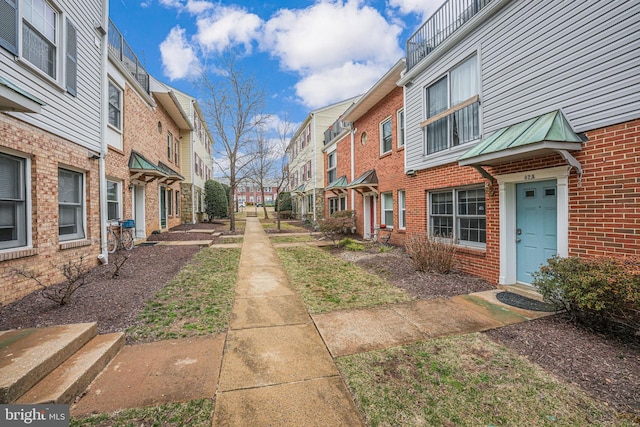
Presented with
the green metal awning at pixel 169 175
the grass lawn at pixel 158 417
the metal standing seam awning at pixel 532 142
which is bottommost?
the grass lawn at pixel 158 417

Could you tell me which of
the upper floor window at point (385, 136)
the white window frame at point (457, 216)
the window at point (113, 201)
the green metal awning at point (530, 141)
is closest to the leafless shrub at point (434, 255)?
the white window frame at point (457, 216)

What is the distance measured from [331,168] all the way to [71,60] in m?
14.7

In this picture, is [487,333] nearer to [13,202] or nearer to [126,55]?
[13,202]

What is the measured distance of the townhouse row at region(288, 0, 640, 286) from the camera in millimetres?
4008

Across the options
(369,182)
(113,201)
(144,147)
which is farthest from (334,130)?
(113,201)

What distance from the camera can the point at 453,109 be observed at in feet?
23.5

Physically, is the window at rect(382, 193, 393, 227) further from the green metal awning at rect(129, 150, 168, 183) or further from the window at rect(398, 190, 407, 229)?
the green metal awning at rect(129, 150, 168, 183)

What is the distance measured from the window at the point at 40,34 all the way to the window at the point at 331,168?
47.1 ft

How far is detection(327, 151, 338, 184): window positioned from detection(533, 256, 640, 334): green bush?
593 inches

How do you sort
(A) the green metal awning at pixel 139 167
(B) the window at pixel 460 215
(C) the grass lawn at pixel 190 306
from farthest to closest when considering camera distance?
(A) the green metal awning at pixel 139 167
(B) the window at pixel 460 215
(C) the grass lawn at pixel 190 306

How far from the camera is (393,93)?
10.7 metres

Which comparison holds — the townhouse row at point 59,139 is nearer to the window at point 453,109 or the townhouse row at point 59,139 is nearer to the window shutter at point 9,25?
the window shutter at point 9,25

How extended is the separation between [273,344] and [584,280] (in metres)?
4.07

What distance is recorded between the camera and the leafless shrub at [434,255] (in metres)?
6.71
